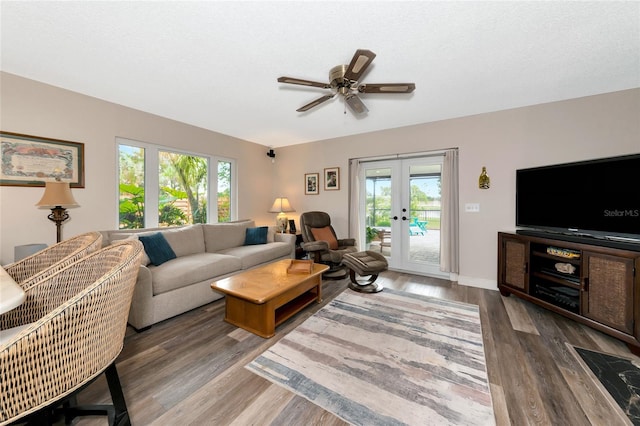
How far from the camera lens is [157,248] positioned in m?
2.64

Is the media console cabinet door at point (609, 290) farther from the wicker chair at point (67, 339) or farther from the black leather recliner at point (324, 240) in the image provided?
the wicker chair at point (67, 339)

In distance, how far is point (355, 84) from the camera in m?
2.05

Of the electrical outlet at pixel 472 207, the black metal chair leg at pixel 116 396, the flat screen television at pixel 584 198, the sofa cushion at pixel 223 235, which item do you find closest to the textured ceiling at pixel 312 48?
the flat screen television at pixel 584 198

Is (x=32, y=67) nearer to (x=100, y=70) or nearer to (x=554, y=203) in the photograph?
(x=100, y=70)

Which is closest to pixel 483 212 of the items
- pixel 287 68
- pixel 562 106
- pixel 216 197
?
pixel 562 106

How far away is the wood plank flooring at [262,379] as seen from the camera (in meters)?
1.31

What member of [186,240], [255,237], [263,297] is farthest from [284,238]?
[263,297]

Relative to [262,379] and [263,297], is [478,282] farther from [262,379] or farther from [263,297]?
[262,379]

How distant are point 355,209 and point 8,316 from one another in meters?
3.88

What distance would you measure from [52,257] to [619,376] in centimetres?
387

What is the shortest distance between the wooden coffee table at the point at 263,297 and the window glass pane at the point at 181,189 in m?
1.95

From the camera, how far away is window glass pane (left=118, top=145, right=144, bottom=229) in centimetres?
309

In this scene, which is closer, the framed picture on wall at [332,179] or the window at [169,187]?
the window at [169,187]

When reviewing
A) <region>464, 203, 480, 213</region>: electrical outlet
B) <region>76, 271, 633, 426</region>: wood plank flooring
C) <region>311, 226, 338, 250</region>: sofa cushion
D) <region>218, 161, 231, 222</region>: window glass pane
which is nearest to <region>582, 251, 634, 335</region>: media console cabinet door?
<region>76, 271, 633, 426</region>: wood plank flooring
